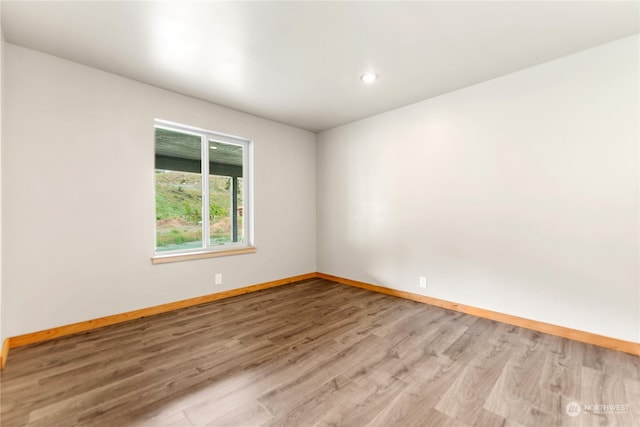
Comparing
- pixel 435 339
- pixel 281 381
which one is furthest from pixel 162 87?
pixel 435 339

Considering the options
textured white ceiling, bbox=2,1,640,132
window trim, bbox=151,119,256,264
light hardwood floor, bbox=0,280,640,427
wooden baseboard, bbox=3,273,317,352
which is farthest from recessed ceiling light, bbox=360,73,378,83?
wooden baseboard, bbox=3,273,317,352

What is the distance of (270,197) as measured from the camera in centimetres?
412

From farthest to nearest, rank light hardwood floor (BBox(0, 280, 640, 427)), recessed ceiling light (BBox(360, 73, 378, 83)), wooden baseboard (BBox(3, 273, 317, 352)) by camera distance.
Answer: recessed ceiling light (BBox(360, 73, 378, 83)) → wooden baseboard (BBox(3, 273, 317, 352)) → light hardwood floor (BBox(0, 280, 640, 427))

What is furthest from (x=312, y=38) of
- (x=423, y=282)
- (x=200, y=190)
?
(x=423, y=282)

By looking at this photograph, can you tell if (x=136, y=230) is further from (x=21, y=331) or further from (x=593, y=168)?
(x=593, y=168)

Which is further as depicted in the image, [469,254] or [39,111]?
[469,254]

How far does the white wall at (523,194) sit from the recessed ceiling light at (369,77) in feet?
0.67

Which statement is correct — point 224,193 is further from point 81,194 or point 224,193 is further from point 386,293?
point 386,293

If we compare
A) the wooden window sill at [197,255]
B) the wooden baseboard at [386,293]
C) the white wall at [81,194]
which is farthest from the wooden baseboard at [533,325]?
the white wall at [81,194]

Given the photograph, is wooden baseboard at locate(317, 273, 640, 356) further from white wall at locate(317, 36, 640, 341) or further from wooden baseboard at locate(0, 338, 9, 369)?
wooden baseboard at locate(0, 338, 9, 369)

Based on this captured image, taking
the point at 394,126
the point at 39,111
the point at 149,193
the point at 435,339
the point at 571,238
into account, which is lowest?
the point at 435,339

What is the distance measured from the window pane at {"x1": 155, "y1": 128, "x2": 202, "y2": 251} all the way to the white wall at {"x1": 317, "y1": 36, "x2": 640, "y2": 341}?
2349 millimetres

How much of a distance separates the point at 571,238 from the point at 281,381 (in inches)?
107

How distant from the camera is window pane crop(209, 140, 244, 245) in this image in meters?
3.65
